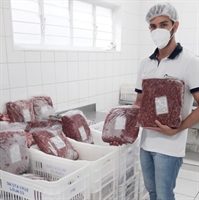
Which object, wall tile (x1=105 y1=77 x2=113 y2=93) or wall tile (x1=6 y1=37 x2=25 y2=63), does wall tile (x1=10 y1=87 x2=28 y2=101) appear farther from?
wall tile (x1=105 y1=77 x2=113 y2=93)

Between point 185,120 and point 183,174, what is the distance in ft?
5.58

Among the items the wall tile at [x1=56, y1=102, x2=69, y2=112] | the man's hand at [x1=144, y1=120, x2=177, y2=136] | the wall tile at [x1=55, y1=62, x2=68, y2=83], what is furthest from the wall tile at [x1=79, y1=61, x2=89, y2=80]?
the man's hand at [x1=144, y1=120, x2=177, y2=136]

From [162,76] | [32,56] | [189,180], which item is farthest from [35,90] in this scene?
[189,180]

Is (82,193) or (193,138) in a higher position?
(82,193)

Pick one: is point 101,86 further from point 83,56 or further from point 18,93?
point 18,93

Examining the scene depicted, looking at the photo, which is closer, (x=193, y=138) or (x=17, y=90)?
(x=17, y=90)

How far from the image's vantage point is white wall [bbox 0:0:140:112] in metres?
1.88

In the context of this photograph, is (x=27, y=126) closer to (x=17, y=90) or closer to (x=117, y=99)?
(x=17, y=90)

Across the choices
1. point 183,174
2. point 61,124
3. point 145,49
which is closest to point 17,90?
point 61,124

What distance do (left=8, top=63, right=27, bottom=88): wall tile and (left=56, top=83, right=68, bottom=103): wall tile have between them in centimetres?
38

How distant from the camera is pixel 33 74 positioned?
2084mm

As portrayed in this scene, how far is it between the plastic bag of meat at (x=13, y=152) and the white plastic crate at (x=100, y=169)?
85mm

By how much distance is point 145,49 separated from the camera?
12.2ft

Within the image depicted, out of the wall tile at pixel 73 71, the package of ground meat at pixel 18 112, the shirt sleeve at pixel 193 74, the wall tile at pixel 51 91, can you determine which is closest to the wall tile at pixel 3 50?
the package of ground meat at pixel 18 112
